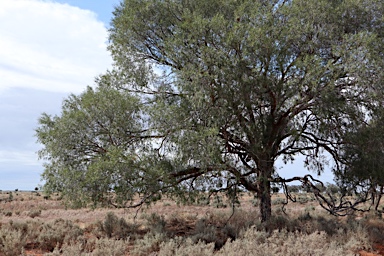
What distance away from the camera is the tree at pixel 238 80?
518 inches

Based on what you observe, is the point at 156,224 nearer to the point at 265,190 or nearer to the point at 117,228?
the point at 117,228

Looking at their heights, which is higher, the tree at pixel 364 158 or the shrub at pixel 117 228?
the tree at pixel 364 158

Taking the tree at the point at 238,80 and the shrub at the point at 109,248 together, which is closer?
the shrub at the point at 109,248

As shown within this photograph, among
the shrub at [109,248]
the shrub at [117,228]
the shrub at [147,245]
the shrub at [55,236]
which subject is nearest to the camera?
the shrub at [109,248]

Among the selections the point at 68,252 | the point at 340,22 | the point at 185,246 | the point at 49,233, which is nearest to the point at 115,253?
the point at 68,252

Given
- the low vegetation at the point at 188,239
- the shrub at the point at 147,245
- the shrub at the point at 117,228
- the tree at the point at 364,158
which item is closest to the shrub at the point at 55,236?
the low vegetation at the point at 188,239

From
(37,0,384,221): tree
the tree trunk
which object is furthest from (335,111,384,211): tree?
the tree trunk

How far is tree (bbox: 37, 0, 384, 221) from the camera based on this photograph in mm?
13156

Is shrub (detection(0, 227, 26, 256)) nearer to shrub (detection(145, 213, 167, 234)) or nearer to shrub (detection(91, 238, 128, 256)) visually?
shrub (detection(91, 238, 128, 256))

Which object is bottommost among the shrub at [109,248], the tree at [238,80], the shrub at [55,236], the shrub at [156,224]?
the shrub at [109,248]

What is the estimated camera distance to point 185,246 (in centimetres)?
1184

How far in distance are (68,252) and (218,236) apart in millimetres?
Answer: 5730

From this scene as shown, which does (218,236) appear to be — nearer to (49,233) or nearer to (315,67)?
(49,233)

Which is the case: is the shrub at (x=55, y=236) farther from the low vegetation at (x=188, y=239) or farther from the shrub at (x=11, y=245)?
the shrub at (x=11, y=245)
